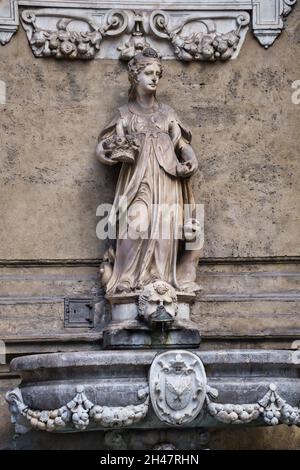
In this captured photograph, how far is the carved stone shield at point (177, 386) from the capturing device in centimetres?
823

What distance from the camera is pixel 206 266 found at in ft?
31.4

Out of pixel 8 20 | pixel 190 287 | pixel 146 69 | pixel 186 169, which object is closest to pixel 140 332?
pixel 190 287

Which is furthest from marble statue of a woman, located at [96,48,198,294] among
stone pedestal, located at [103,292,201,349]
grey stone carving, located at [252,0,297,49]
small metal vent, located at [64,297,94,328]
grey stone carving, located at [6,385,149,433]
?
grey stone carving, located at [6,385,149,433]

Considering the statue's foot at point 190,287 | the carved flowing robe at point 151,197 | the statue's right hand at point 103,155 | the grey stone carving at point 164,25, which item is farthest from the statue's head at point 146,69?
the statue's foot at point 190,287

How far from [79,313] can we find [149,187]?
2.95ft

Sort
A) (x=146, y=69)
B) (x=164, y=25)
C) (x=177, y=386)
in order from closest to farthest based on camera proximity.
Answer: (x=177, y=386), (x=146, y=69), (x=164, y=25)

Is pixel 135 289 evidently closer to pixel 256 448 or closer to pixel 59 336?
pixel 59 336

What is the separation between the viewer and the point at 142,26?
9711mm

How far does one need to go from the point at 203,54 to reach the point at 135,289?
166cm

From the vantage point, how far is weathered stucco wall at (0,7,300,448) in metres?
9.42

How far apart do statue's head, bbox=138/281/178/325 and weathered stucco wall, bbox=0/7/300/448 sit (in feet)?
1.85

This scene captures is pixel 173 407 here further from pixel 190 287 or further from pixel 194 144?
pixel 194 144

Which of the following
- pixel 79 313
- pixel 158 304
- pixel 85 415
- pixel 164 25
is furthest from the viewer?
pixel 164 25

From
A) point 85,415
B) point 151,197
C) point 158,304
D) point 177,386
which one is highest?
point 151,197
